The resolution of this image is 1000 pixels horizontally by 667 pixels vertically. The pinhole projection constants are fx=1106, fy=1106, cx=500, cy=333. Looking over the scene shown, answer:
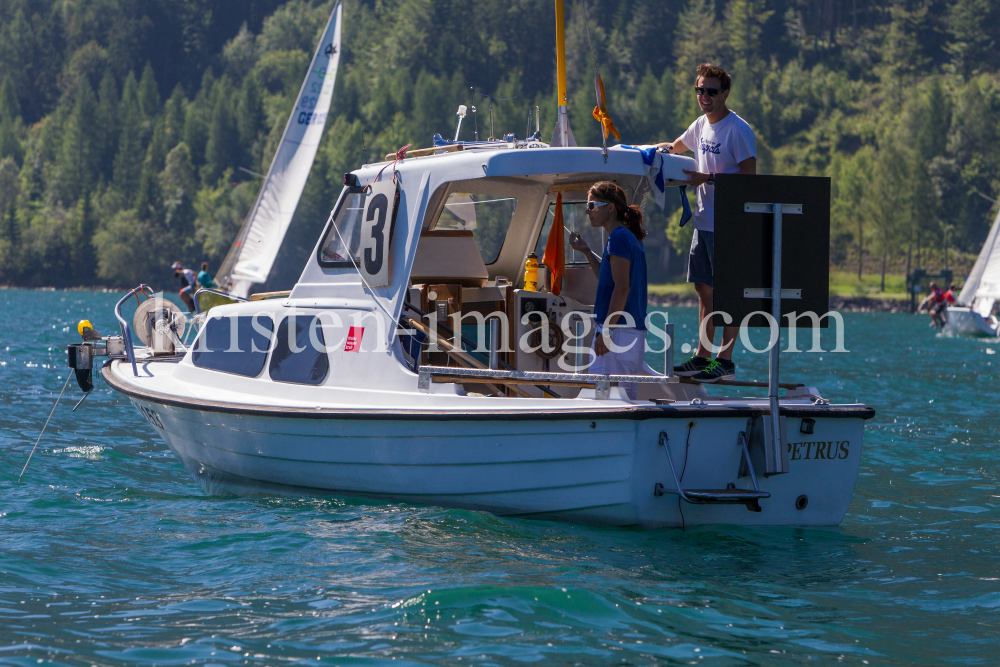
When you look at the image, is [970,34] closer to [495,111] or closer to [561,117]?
[495,111]

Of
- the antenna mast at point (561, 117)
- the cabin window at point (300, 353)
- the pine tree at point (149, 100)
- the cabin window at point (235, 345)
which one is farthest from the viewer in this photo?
the pine tree at point (149, 100)

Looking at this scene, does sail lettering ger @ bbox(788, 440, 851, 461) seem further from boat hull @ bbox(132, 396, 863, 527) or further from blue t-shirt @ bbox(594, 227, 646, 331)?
blue t-shirt @ bbox(594, 227, 646, 331)

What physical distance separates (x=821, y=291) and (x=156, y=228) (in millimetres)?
109502

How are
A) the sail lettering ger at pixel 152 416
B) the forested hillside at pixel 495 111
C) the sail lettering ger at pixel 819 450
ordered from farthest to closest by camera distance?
the forested hillside at pixel 495 111 < the sail lettering ger at pixel 152 416 < the sail lettering ger at pixel 819 450

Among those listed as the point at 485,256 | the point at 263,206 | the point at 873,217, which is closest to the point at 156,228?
the point at 873,217

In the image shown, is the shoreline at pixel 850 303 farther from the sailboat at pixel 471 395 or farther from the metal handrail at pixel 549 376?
the metal handrail at pixel 549 376

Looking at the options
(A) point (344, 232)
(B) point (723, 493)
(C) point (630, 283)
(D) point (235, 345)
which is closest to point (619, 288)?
(C) point (630, 283)

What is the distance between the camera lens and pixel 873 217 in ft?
274

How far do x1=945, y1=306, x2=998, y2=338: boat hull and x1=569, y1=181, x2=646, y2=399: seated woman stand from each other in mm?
37790

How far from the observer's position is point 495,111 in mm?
100375

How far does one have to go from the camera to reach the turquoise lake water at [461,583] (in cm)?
557

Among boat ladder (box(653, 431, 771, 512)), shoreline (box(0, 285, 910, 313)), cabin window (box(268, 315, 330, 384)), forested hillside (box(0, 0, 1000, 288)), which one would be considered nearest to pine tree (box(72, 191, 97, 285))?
forested hillside (box(0, 0, 1000, 288))

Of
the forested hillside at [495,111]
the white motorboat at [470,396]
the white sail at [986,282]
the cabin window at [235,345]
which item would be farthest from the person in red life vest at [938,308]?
the cabin window at [235,345]

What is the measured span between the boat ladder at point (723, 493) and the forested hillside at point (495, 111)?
80.3m
